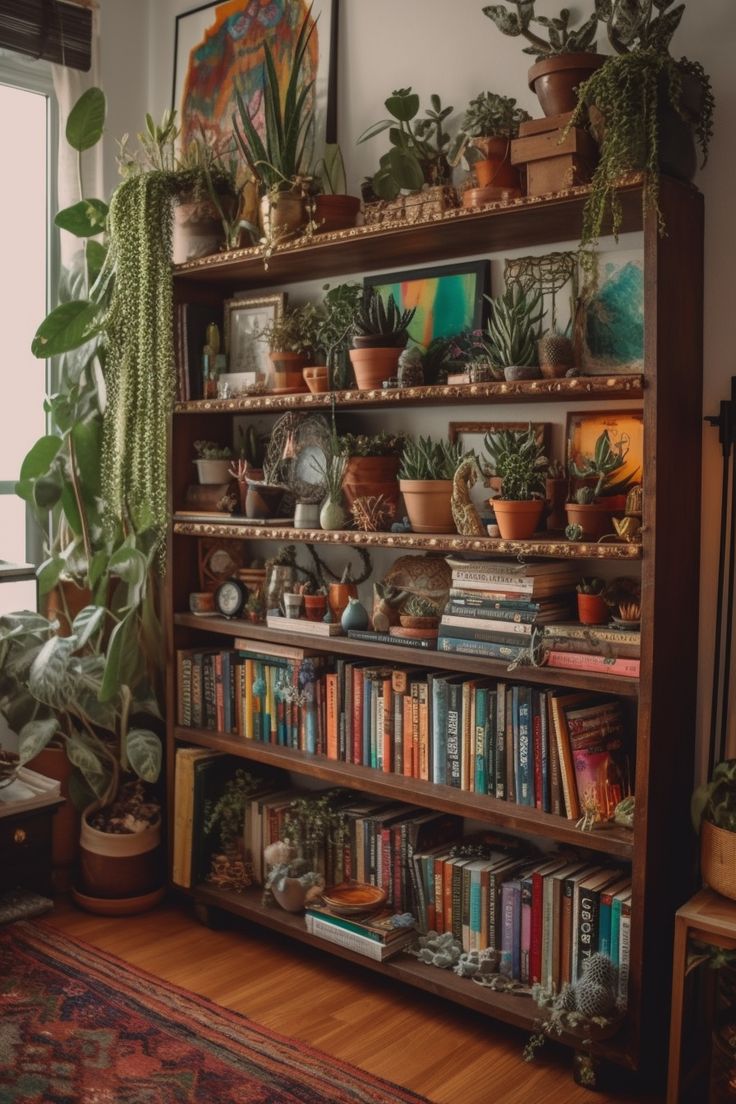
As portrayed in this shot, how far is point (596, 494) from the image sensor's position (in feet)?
8.04

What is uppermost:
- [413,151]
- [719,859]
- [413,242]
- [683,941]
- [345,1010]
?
[413,151]

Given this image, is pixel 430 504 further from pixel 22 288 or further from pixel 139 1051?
pixel 22 288

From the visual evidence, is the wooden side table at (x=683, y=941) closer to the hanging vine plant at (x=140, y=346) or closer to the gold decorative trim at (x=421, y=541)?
the gold decorative trim at (x=421, y=541)

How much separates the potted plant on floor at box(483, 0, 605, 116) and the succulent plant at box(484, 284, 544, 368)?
0.42m

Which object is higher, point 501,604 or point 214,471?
point 214,471

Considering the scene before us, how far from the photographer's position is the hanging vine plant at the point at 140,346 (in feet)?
10.3

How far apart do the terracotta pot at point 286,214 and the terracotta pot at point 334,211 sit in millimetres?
44

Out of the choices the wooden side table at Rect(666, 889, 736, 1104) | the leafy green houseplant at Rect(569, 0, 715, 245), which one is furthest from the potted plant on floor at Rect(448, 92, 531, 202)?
the wooden side table at Rect(666, 889, 736, 1104)

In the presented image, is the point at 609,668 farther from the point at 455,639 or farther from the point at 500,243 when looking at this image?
the point at 500,243

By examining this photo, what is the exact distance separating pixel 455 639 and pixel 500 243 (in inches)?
38.5

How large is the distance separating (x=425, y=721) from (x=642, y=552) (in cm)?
77

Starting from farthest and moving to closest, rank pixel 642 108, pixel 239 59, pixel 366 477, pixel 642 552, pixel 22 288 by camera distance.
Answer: pixel 22 288 < pixel 239 59 < pixel 366 477 < pixel 642 552 < pixel 642 108

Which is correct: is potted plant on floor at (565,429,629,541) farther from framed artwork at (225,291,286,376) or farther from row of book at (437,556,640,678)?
framed artwork at (225,291,286,376)

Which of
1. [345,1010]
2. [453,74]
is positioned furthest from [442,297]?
[345,1010]
